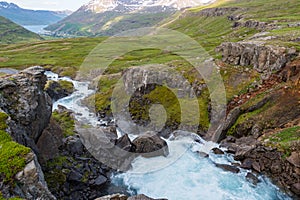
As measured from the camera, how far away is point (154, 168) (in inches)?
1572

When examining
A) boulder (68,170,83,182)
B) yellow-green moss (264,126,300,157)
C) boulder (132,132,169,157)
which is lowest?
boulder (132,132,169,157)

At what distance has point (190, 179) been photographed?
36562 mm

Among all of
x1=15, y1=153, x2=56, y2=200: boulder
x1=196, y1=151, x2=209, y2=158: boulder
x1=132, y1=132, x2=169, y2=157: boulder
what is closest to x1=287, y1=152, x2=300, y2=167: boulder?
x1=196, y1=151, x2=209, y2=158: boulder

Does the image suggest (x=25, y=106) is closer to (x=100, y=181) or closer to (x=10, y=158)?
(x=10, y=158)

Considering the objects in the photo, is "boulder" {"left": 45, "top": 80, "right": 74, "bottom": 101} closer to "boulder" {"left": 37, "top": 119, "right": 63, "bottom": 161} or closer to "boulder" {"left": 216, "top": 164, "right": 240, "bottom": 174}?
"boulder" {"left": 37, "top": 119, "right": 63, "bottom": 161}

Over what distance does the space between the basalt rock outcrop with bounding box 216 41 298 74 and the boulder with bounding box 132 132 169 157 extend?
26914 millimetres

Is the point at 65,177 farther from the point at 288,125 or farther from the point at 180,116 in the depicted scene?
the point at 288,125

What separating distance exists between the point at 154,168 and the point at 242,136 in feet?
51.8

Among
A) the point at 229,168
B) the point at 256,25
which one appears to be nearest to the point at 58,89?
the point at 229,168

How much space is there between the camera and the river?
33312 mm

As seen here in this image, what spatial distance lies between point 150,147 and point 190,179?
891cm

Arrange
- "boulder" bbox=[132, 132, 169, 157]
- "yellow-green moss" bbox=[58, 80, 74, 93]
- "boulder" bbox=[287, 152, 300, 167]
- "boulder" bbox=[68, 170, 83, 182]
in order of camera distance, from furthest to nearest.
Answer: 1. "yellow-green moss" bbox=[58, 80, 74, 93]
2. "boulder" bbox=[132, 132, 169, 157]
3. "boulder" bbox=[68, 170, 83, 182]
4. "boulder" bbox=[287, 152, 300, 167]

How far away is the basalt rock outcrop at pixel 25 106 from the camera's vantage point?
103ft

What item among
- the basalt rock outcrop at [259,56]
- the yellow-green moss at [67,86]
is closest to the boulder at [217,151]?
the basalt rock outcrop at [259,56]
